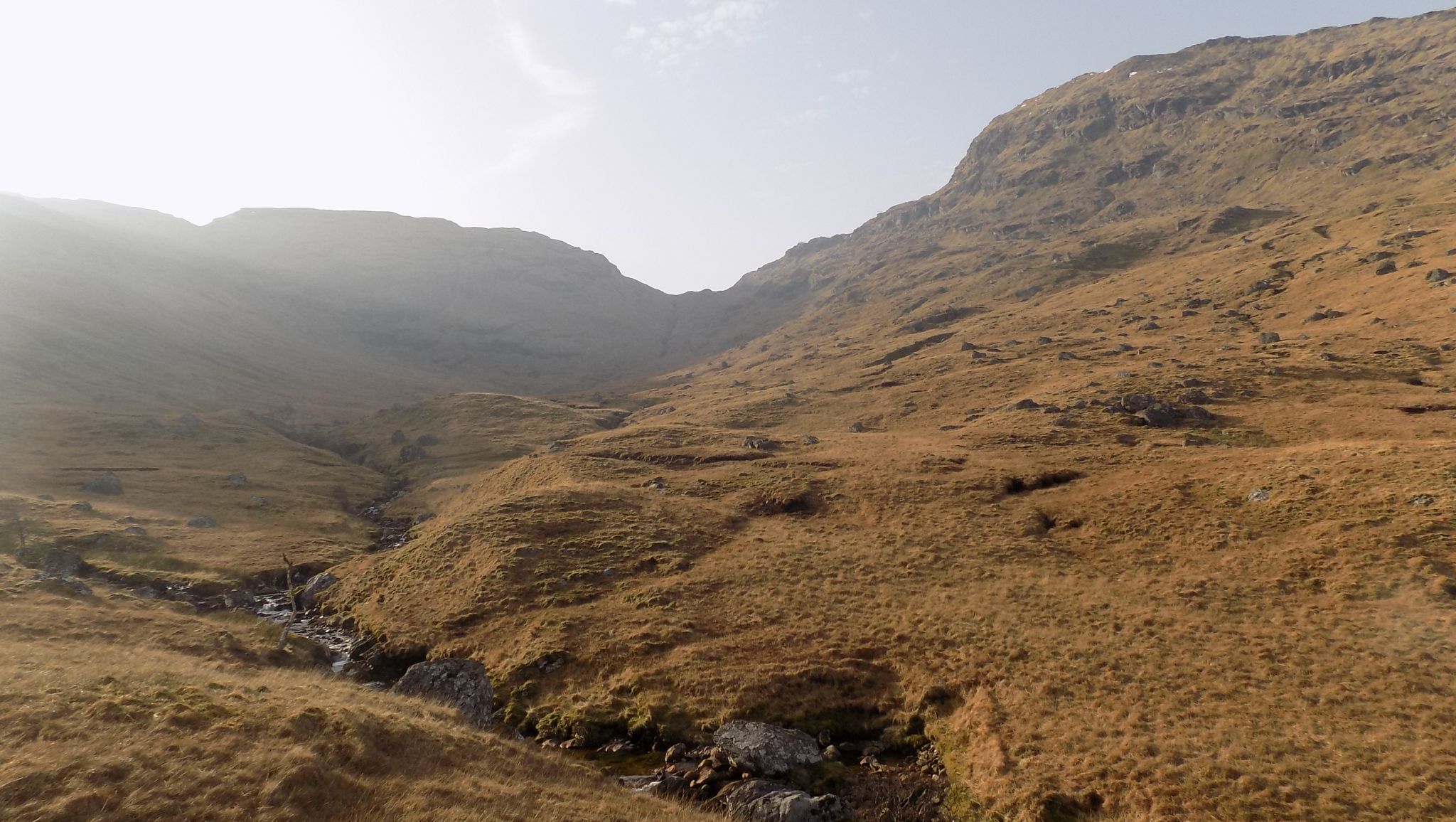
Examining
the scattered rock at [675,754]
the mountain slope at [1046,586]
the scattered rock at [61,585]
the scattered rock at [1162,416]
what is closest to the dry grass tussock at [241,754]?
the scattered rock at [675,754]

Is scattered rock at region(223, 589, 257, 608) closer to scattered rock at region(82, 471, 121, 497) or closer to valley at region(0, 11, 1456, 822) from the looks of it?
valley at region(0, 11, 1456, 822)

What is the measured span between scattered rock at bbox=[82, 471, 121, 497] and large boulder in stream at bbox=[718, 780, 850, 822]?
73.6m

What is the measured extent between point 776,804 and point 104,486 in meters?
77.3

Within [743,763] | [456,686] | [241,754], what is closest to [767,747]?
[743,763]

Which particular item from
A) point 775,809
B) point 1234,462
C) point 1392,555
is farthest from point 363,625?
point 1234,462

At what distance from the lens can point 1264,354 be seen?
280 feet

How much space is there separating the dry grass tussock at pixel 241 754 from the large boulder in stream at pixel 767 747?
4869mm

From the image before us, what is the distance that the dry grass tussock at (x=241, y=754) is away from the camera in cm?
1372

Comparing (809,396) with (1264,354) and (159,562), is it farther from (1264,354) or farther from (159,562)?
(159,562)

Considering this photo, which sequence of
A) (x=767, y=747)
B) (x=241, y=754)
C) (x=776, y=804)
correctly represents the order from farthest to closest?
1. (x=767, y=747)
2. (x=776, y=804)
3. (x=241, y=754)

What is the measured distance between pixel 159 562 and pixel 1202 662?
6503cm

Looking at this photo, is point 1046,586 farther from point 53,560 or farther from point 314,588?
point 53,560

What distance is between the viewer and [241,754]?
15.9 m

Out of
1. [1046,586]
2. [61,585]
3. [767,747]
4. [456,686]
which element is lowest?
[1046,586]
